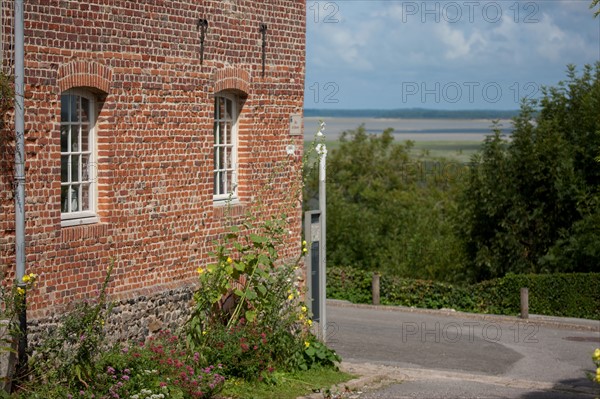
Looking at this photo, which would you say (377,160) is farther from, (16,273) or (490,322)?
(16,273)

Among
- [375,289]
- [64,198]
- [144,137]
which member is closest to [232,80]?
[144,137]

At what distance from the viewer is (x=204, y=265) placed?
1492 cm

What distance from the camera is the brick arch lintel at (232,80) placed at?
590 inches

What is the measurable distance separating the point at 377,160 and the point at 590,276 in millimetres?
32034

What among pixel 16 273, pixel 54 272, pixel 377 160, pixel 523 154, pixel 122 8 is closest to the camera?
pixel 16 273

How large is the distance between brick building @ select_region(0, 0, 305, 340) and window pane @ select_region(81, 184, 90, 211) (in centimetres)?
2

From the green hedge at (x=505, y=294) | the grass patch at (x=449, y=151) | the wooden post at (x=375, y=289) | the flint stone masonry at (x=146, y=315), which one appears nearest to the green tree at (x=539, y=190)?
the green hedge at (x=505, y=294)

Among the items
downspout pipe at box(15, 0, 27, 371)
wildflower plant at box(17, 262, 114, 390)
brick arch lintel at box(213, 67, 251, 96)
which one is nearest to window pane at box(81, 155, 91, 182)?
downspout pipe at box(15, 0, 27, 371)

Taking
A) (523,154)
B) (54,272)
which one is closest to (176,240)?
(54,272)

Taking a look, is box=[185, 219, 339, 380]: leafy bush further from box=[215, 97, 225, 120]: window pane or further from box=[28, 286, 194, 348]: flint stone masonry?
box=[215, 97, 225, 120]: window pane

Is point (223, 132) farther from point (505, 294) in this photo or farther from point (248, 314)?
point (505, 294)

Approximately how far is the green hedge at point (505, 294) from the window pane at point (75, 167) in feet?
50.3

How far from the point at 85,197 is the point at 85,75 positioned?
164 cm

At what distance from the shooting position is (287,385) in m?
13.9
